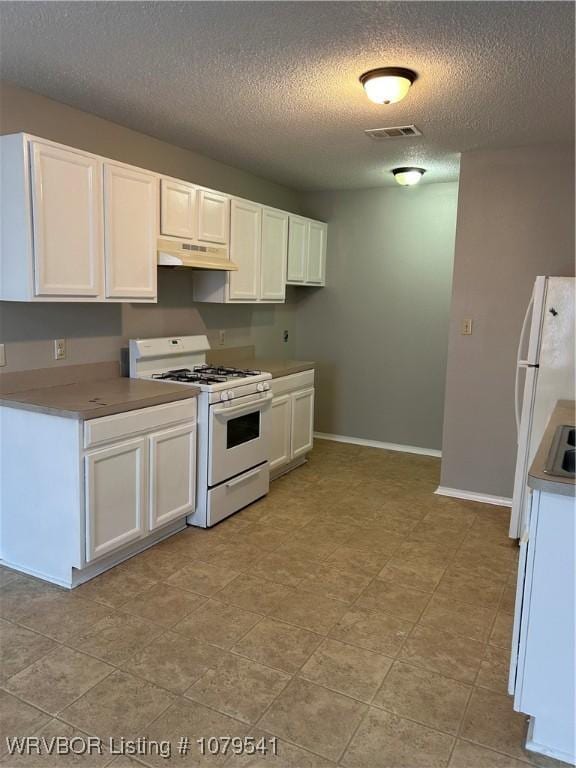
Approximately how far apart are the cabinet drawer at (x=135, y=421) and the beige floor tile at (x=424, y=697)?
5.31 feet

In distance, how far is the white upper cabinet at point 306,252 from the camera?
489cm

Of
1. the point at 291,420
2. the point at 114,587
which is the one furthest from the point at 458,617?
the point at 291,420

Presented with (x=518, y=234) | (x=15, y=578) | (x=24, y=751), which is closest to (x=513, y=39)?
(x=518, y=234)

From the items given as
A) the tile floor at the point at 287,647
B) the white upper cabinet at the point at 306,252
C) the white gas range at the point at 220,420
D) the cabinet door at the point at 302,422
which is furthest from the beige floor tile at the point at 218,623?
the white upper cabinet at the point at 306,252

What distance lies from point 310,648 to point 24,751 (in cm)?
108

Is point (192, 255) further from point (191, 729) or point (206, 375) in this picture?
point (191, 729)

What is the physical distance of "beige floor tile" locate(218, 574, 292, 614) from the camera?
2.63 metres

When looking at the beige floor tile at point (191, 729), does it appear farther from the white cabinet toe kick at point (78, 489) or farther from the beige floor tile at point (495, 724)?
the white cabinet toe kick at point (78, 489)

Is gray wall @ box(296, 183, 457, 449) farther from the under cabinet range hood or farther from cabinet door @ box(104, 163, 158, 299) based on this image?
cabinet door @ box(104, 163, 158, 299)

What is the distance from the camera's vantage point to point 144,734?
184 cm

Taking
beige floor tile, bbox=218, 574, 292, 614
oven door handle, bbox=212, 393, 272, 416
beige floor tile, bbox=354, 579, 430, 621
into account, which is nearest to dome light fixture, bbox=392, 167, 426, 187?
oven door handle, bbox=212, 393, 272, 416

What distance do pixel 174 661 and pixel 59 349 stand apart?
180 cm

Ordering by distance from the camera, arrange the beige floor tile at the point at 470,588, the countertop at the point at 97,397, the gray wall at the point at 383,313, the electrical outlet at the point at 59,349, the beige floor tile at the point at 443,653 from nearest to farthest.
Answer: the beige floor tile at the point at 443,653 < the countertop at the point at 97,397 < the beige floor tile at the point at 470,588 < the electrical outlet at the point at 59,349 < the gray wall at the point at 383,313

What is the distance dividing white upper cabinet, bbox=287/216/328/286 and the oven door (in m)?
1.54
